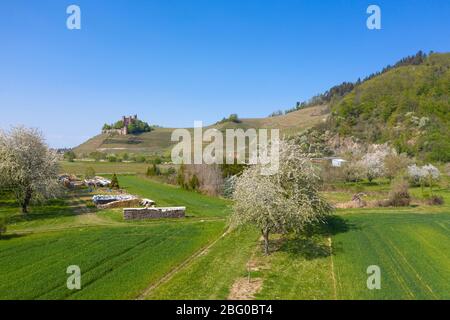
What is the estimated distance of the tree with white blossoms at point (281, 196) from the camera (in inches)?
1083

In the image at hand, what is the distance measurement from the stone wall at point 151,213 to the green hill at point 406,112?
89.2 metres

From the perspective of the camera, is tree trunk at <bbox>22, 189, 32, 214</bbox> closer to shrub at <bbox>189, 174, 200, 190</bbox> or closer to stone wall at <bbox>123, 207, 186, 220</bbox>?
stone wall at <bbox>123, 207, 186, 220</bbox>

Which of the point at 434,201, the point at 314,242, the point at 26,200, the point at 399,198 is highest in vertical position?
the point at 26,200

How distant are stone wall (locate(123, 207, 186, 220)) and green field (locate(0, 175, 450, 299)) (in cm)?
122

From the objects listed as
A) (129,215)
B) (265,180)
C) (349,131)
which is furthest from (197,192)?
(349,131)

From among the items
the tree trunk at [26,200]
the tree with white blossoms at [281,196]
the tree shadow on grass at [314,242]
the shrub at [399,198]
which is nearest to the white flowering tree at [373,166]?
the shrub at [399,198]

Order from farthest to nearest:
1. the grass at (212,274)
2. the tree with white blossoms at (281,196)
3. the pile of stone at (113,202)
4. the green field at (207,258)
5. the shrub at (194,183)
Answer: the shrub at (194,183) < the pile of stone at (113,202) < the tree with white blossoms at (281,196) < the green field at (207,258) < the grass at (212,274)

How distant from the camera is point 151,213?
4091 centimetres

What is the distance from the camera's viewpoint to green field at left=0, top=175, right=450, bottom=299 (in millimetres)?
20797

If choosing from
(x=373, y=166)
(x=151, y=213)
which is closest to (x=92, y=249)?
(x=151, y=213)

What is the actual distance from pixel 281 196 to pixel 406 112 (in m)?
122

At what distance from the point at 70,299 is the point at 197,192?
155 ft

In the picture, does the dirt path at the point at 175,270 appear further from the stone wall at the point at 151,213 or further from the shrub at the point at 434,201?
the shrub at the point at 434,201

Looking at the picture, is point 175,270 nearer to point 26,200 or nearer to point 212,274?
point 212,274
